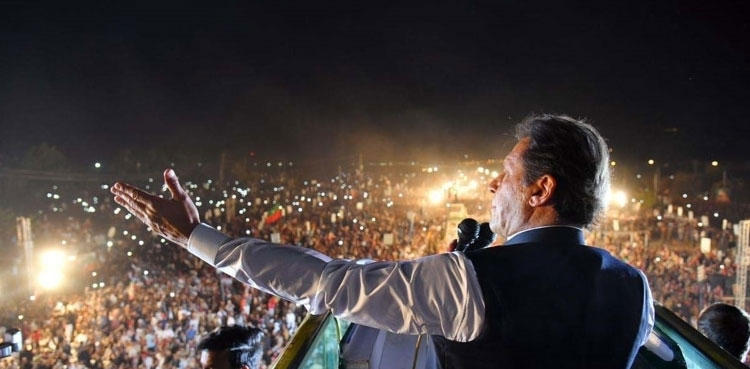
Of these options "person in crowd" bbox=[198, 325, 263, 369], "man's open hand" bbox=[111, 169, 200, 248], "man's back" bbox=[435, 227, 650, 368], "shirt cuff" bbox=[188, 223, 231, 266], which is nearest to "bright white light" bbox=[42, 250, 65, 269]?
"person in crowd" bbox=[198, 325, 263, 369]

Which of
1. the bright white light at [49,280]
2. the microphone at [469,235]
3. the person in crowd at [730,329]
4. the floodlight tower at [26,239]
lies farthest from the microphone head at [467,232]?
the bright white light at [49,280]

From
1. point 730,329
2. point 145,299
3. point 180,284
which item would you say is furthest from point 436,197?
point 730,329

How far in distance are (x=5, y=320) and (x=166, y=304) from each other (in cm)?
344

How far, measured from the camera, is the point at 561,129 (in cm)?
132

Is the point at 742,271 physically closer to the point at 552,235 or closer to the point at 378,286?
the point at 552,235

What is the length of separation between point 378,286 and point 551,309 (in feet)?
1.38

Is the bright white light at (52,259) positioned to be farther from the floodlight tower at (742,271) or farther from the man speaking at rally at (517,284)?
the floodlight tower at (742,271)

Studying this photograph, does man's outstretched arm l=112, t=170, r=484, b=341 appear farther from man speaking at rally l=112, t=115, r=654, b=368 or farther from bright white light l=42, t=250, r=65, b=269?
bright white light l=42, t=250, r=65, b=269

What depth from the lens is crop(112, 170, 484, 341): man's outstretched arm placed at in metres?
1.03

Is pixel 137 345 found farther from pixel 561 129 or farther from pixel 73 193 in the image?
pixel 73 193

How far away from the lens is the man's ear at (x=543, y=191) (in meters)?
1.27

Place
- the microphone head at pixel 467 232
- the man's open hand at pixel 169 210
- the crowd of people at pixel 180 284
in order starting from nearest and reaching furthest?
the man's open hand at pixel 169 210 → the microphone head at pixel 467 232 → the crowd of people at pixel 180 284

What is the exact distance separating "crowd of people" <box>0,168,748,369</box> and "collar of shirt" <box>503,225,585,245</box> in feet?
15.7

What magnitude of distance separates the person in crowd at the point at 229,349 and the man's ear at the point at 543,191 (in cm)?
190
